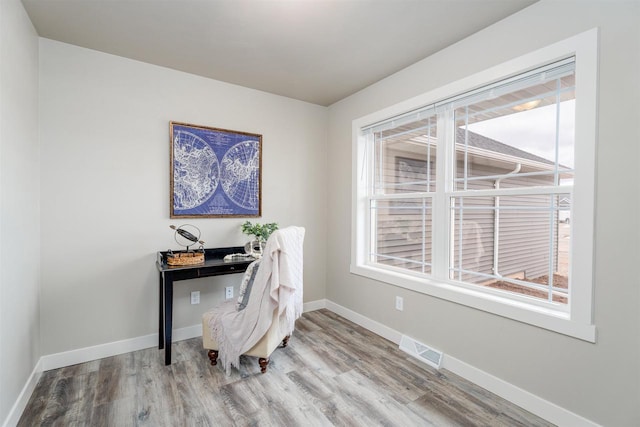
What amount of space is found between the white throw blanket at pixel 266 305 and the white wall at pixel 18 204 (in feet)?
3.64

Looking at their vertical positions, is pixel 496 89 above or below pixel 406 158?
above

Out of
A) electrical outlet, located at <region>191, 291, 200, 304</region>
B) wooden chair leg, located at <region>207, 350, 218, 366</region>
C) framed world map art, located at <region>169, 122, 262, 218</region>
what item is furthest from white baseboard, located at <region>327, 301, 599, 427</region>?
framed world map art, located at <region>169, 122, 262, 218</region>

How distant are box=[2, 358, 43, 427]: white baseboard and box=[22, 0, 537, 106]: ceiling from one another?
2.42m

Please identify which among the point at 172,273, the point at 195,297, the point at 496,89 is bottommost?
the point at 195,297

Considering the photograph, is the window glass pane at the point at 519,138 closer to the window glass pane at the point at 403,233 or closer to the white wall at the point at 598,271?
the white wall at the point at 598,271

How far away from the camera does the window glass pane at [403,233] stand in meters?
2.71

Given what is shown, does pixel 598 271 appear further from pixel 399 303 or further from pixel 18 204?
pixel 18 204

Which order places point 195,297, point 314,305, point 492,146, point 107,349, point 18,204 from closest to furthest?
point 18,204
point 492,146
point 107,349
point 195,297
point 314,305

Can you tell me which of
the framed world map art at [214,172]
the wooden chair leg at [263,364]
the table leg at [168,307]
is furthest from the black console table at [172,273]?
the wooden chair leg at [263,364]

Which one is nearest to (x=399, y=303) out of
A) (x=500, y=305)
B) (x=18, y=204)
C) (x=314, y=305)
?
(x=500, y=305)

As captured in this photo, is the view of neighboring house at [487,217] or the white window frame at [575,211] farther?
the view of neighboring house at [487,217]

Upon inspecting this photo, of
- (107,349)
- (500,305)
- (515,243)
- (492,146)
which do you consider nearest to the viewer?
(500,305)

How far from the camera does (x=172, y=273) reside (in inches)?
90.5

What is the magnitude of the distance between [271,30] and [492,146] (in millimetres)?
1820
